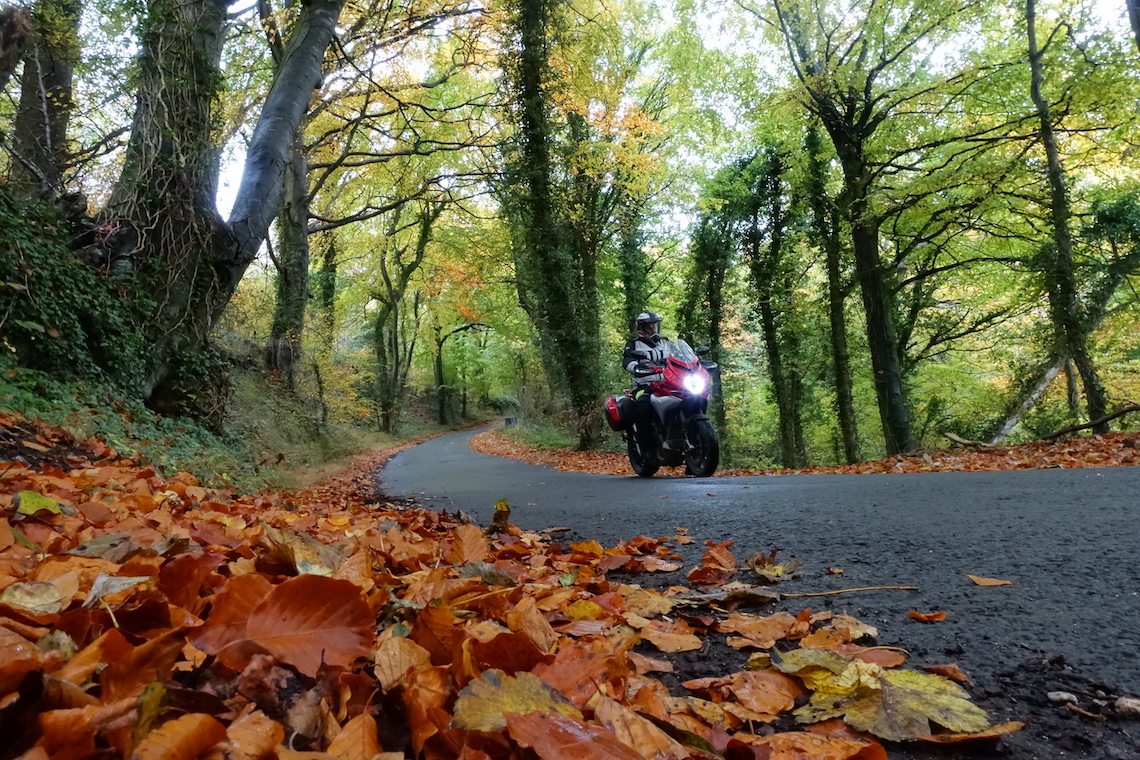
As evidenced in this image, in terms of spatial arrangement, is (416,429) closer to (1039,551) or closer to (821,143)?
(821,143)

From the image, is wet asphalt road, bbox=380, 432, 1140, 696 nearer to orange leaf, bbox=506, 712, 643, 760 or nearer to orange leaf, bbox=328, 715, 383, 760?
orange leaf, bbox=506, 712, 643, 760

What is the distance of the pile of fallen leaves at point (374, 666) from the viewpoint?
2.41 feet

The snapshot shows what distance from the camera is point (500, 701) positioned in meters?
0.91

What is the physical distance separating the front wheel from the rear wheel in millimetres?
536

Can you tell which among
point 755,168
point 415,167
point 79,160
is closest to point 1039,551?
point 79,160

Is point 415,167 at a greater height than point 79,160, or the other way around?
point 415,167

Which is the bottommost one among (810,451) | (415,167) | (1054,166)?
(810,451)

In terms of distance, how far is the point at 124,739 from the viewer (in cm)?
66

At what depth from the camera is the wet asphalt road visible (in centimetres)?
154

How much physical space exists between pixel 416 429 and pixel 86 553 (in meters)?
34.2

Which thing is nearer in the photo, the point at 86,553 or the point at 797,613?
the point at 86,553

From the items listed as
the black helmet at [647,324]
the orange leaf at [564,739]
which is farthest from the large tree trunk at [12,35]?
the orange leaf at [564,739]

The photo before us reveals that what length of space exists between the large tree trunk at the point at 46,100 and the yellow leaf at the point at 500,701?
7687mm

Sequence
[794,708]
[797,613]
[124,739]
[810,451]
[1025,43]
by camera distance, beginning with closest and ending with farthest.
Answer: [124,739]
[794,708]
[797,613]
[1025,43]
[810,451]
